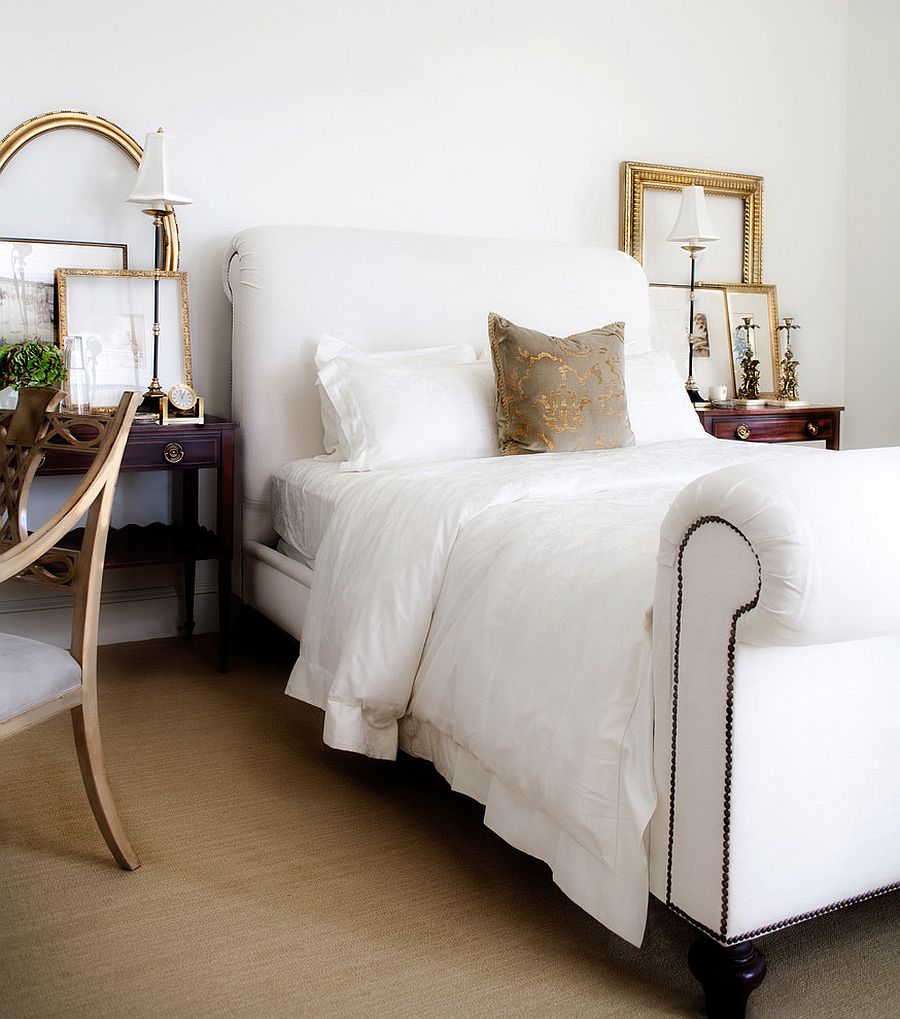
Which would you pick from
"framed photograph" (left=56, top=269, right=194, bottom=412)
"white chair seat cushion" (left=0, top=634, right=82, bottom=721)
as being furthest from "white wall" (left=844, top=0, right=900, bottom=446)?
"white chair seat cushion" (left=0, top=634, right=82, bottom=721)

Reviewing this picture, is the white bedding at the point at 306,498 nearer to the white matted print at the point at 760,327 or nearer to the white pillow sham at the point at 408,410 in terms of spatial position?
the white pillow sham at the point at 408,410

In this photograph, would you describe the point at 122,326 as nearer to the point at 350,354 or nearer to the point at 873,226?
the point at 350,354

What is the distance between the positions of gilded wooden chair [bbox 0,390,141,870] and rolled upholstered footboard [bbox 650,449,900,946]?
1.00 m

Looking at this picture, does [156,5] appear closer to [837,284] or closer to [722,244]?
[722,244]

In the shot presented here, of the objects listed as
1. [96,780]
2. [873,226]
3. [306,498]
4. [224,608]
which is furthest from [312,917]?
[873,226]

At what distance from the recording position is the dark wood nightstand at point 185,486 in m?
2.91

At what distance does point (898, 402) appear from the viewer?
4590 mm

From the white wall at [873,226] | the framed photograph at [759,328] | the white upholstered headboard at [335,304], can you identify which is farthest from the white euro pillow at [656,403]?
the white wall at [873,226]

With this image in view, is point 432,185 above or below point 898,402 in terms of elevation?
above

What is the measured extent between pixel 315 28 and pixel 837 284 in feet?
9.09

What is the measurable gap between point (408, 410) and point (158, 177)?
3.35 ft

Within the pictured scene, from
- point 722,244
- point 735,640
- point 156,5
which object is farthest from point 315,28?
point 735,640

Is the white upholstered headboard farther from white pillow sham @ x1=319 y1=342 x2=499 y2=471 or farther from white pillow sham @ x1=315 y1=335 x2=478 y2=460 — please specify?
white pillow sham @ x1=319 y1=342 x2=499 y2=471

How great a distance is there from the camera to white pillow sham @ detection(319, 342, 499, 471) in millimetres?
2869
